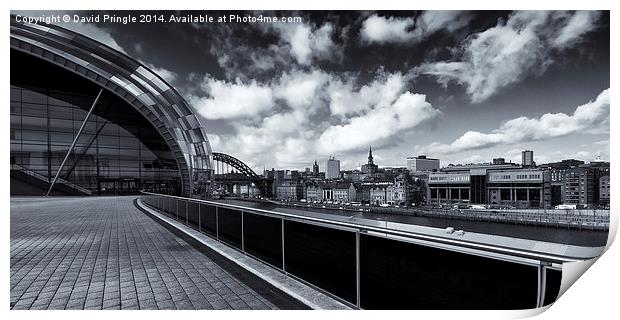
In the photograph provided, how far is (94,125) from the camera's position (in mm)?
23812

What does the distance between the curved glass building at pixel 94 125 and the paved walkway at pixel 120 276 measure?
19250mm

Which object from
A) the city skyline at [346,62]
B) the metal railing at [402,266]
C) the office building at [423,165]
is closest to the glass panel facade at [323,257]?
the metal railing at [402,266]

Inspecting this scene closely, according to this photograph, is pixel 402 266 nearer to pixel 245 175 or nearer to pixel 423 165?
pixel 245 175

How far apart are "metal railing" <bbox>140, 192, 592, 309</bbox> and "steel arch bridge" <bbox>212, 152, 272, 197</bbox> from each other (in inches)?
2608

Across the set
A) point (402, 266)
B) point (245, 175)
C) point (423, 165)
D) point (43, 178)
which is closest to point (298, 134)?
point (402, 266)

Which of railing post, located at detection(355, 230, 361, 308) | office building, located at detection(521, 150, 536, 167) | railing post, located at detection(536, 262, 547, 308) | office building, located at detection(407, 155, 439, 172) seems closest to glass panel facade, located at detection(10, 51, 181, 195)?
railing post, located at detection(355, 230, 361, 308)

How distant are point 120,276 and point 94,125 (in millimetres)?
24920

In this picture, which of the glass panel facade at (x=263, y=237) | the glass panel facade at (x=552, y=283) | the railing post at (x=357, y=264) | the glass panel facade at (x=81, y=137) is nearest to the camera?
the glass panel facade at (x=552, y=283)

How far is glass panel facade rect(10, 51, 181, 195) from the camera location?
2106 cm

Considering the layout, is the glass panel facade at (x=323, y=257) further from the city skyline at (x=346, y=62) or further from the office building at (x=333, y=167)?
the office building at (x=333, y=167)

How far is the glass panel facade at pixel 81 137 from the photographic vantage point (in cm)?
2106

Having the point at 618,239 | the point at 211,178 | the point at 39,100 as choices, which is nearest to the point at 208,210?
the point at 618,239

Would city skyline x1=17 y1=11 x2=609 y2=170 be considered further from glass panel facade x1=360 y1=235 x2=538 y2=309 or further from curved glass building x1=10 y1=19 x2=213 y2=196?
curved glass building x1=10 y1=19 x2=213 y2=196

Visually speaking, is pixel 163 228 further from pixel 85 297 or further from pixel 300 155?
pixel 300 155
